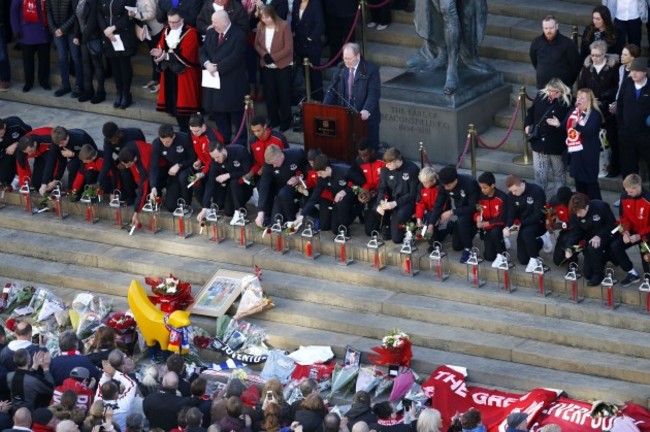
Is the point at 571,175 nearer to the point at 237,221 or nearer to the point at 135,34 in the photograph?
the point at 237,221

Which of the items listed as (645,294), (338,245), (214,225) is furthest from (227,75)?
(645,294)

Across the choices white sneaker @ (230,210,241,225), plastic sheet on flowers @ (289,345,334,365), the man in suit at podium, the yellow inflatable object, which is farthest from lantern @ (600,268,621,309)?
white sneaker @ (230,210,241,225)

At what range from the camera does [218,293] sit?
2509 cm

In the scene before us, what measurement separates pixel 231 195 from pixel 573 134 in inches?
Answer: 172

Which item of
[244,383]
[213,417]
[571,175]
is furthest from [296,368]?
[571,175]

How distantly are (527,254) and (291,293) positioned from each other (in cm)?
287

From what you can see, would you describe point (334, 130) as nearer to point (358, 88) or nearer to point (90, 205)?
point (358, 88)

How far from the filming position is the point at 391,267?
2505 centimetres

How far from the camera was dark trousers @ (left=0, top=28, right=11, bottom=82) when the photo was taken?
3042cm

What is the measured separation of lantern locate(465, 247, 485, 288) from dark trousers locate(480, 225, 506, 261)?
0.13 metres

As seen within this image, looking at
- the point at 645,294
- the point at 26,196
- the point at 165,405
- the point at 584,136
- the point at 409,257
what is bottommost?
the point at 26,196

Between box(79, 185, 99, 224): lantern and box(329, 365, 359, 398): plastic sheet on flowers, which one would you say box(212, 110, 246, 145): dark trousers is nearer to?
box(79, 185, 99, 224): lantern

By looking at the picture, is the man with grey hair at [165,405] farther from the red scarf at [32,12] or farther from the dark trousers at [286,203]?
the red scarf at [32,12]

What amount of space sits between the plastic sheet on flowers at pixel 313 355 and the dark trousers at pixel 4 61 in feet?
28.4
